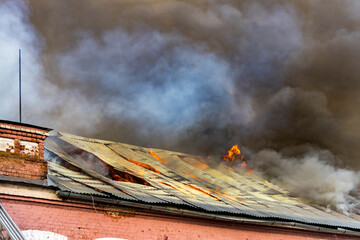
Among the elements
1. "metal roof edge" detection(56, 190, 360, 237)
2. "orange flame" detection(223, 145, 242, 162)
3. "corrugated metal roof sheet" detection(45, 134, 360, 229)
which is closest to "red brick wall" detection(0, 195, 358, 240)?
"metal roof edge" detection(56, 190, 360, 237)

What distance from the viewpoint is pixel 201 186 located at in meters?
14.0

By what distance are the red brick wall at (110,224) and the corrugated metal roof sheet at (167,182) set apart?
0.41m

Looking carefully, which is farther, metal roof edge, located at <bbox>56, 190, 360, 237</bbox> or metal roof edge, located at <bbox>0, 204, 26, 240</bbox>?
metal roof edge, located at <bbox>56, 190, 360, 237</bbox>

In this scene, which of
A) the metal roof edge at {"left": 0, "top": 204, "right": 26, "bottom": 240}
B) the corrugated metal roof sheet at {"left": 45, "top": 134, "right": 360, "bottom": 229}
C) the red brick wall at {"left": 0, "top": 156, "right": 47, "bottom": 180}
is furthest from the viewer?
the corrugated metal roof sheet at {"left": 45, "top": 134, "right": 360, "bottom": 229}

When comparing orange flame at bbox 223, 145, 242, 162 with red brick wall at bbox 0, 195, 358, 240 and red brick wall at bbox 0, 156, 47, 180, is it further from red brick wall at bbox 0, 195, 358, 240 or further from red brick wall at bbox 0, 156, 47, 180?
red brick wall at bbox 0, 156, 47, 180

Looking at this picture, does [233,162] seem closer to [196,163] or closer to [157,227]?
[196,163]

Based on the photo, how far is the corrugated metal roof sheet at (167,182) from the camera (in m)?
Answer: 10.8

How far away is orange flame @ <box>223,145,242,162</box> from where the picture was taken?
63.4 feet

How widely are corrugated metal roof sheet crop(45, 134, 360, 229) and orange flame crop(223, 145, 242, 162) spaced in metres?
1.38

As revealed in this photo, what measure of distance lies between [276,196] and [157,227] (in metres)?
6.30

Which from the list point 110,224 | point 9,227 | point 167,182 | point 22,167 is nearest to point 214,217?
point 167,182

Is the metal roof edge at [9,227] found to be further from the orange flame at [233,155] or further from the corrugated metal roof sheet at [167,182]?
the orange flame at [233,155]

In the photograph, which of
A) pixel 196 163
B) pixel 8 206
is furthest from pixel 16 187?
pixel 196 163

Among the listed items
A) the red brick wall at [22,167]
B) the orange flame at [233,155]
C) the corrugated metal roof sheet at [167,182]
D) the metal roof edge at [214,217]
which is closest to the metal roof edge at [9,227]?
the red brick wall at [22,167]
